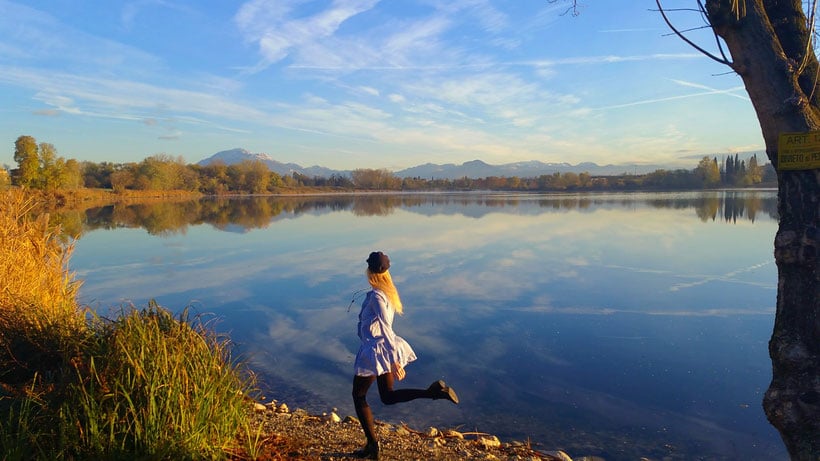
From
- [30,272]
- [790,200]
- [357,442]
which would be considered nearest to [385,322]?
[357,442]

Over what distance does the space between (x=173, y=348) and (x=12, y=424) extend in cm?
102

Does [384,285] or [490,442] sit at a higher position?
[384,285]

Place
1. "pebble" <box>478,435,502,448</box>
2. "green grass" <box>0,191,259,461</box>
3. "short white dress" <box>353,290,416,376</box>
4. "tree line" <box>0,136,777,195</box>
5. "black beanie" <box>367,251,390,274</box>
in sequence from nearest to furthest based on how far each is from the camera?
1. "green grass" <box>0,191,259,461</box>
2. "short white dress" <box>353,290,416,376</box>
3. "black beanie" <box>367,251,390,274</box>
4. "pebble" <box>478,435,502,448</box>
5. "tree line" <box>0,136,777,195</box>

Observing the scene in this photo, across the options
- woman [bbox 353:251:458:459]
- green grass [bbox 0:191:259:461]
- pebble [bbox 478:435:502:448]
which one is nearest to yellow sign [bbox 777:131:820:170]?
woman [bbox 353:251:458:459]

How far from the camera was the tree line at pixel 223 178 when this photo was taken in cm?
5178

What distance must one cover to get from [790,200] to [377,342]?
9.39ft

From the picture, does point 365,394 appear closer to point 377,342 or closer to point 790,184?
point 377,342

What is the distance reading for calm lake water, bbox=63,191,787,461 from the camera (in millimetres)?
5207

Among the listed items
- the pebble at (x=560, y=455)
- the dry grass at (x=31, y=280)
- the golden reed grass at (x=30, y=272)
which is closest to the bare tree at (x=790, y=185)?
the pebble at (x=560, y=455)

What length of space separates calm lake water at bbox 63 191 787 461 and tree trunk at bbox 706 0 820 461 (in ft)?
5.46

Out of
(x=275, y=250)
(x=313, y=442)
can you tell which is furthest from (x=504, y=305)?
(x=275, y=250)

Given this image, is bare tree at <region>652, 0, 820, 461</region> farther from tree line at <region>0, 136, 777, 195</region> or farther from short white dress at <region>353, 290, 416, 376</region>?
tree line at <region>0, 136, 777, 195</region>

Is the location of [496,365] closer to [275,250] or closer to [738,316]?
[738,316]

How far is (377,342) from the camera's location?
3.65 metres
